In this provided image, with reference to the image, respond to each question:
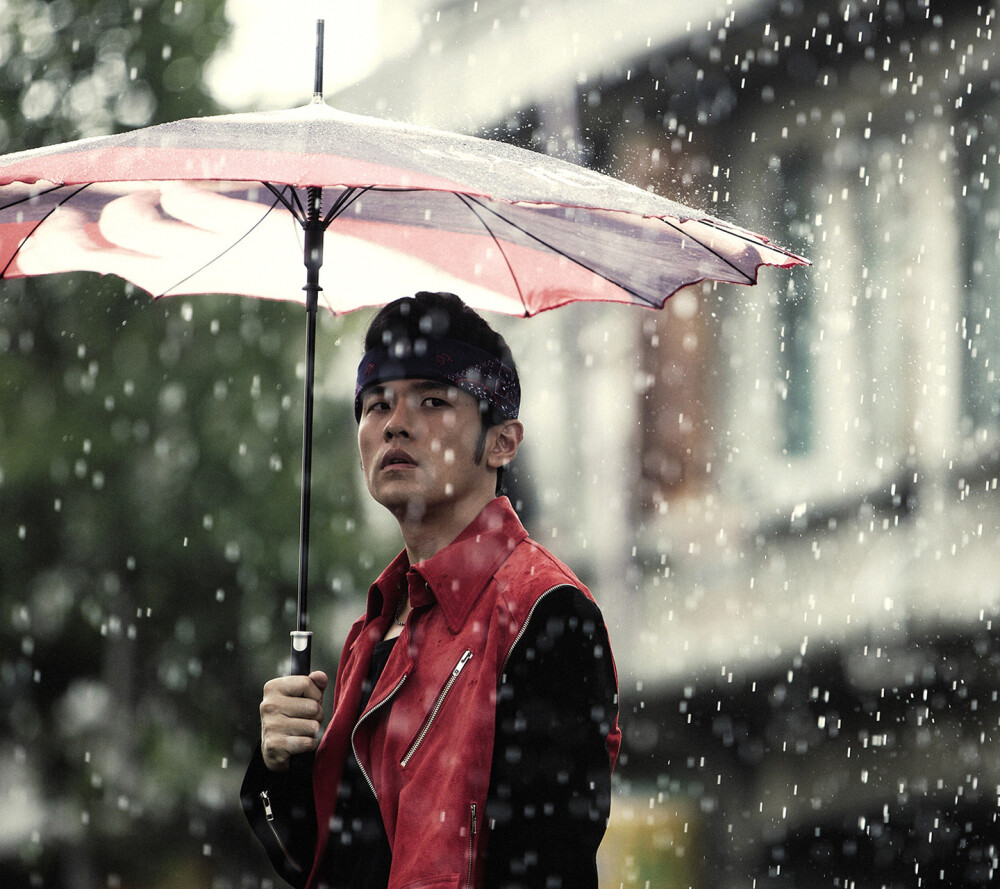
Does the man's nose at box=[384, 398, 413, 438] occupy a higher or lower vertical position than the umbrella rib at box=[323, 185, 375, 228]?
lower

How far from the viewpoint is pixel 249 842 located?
7.74 meters

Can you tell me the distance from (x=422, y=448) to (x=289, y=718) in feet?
2.18

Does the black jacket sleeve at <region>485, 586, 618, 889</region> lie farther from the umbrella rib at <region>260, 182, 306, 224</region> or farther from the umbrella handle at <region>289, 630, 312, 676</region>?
the umbrella rib at <region>260, 182, 306, 224</region>

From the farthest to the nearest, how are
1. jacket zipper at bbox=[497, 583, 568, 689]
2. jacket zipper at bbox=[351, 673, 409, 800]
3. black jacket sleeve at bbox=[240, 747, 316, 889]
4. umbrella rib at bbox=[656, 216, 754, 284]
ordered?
umbrella rib at bbox=[656, 216, 754, 284], black jacket sleeve at bbox=[240, 747, 316, 889], jacket zipper at bbox=[351, 673, 409, 800], jacket zipper at bbox=[497, 583, 568, 689]

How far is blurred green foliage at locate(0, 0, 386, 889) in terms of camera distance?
6980 millimetres

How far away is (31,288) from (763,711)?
479cm

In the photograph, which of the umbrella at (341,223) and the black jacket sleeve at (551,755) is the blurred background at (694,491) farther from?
the black jacket sleeve at (551,755)

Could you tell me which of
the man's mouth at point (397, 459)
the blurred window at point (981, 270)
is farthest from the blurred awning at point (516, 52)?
the man's mouth at point (397, 459)

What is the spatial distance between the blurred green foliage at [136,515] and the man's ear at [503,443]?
4.24 metres

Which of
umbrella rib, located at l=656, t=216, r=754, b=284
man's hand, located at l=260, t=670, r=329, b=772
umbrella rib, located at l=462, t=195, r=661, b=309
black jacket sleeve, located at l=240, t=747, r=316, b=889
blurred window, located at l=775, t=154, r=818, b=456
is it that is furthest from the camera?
blurred window, located at l=775, t=154, r=818, b=456

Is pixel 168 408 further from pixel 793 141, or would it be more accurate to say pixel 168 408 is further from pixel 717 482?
pixel 793 141

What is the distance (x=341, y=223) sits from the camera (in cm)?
371

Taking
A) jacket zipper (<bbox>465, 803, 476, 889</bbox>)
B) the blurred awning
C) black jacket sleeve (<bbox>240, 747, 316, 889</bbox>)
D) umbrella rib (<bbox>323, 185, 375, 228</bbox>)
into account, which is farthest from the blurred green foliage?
jacket zipper (<bbox>465, 803, 476, 889</bbox>)

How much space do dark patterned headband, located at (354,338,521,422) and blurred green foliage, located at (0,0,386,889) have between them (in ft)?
13.9
